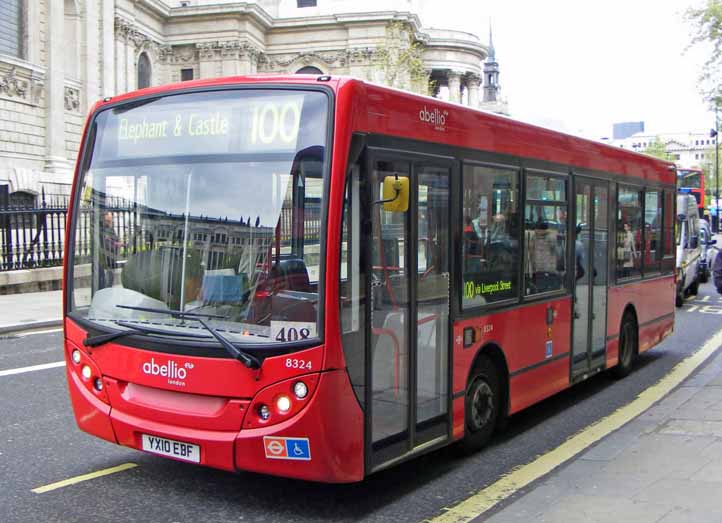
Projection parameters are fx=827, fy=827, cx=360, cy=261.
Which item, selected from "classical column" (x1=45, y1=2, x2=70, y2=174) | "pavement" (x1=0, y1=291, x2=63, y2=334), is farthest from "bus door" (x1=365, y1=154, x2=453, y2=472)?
"classical column" (x1=45, y1=2, x2=70, y2=174)

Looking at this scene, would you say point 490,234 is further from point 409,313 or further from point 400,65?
point 400,65

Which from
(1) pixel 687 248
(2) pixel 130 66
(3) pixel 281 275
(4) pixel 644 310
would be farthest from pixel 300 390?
(2) pixel 130 66

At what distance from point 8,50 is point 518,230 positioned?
99.6 feet

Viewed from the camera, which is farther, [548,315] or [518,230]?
[548,315]

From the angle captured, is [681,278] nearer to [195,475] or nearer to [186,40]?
[195,475]

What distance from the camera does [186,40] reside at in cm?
5672

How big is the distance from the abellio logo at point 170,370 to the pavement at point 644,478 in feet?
6.41

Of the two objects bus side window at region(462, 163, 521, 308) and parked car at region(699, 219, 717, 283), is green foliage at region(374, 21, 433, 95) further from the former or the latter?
bus side window at region(462, 163, 521, 308)

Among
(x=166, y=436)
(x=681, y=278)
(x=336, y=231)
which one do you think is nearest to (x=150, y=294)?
(x=166, y=436)

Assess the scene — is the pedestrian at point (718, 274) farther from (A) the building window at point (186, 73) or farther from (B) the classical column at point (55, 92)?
(A) the building window at point (186, 73)

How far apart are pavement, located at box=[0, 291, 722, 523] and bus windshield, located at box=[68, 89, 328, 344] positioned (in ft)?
6.04

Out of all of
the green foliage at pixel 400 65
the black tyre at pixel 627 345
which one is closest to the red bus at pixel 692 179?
the green foliage at pixel 400 65

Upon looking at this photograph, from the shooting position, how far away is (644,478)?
5.41 metres

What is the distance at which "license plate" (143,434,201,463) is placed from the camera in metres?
4.91
